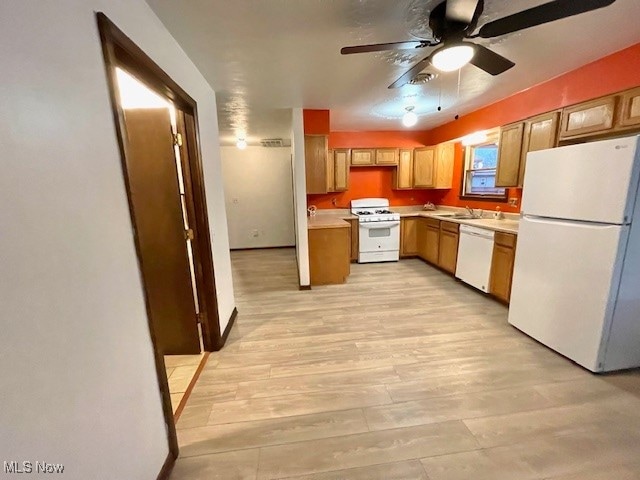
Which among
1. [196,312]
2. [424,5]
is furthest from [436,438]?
[424,5]

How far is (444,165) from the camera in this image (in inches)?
185

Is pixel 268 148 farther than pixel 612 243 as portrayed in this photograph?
Yes

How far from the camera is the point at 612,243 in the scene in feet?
5.74

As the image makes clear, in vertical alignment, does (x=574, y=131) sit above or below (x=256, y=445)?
above

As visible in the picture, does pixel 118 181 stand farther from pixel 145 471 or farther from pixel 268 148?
pixel 268 148

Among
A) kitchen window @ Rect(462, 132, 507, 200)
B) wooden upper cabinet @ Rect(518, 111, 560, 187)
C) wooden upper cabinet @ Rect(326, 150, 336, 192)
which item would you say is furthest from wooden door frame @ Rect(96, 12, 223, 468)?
kitchen window @ Rect(462, 132, 507, 200)

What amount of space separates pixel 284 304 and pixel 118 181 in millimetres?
2407

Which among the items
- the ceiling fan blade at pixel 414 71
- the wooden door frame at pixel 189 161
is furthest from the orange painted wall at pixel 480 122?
the wooden door frame at pixel 189 161

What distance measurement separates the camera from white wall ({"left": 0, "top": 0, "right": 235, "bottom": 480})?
655mm

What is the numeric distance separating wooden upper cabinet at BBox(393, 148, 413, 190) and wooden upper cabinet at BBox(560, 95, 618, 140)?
2486 millimetres

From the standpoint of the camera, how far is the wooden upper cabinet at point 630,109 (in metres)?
2.00

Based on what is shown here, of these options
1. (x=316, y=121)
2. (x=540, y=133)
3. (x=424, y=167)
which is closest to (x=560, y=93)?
(x=540, y=133)

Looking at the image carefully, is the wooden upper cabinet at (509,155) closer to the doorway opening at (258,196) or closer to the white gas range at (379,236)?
the white gas range at (379,236)

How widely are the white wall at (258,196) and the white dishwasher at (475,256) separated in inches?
145
